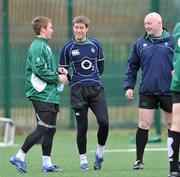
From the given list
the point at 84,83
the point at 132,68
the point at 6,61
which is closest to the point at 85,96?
the point at 84,83

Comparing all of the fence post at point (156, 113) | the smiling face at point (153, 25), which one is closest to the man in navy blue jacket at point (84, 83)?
the smiling face at point (153, 25)

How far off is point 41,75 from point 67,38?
714 cm

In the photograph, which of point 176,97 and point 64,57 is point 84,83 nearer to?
A: point 64,57

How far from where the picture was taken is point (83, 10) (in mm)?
16766

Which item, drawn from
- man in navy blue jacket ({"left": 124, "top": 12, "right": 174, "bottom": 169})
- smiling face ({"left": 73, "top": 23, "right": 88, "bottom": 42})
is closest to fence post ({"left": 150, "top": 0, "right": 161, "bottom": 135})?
man in navy blue jacket ({"left": 124, "top": 12, "right": 174, "bottom": 169})

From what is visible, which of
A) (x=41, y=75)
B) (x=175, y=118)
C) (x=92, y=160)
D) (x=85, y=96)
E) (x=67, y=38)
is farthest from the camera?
(x=67, y=38)

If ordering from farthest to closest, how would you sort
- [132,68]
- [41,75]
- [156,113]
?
[156,113] → [132,68] → [41,75]

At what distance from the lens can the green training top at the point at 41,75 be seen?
969 cm

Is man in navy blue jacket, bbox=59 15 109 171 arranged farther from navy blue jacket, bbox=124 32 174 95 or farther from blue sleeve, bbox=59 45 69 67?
navy blue jacket, bbox=124 32 174 95

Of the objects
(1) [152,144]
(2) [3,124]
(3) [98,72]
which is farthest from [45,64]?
(2) [3,124]

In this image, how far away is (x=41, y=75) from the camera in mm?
9664

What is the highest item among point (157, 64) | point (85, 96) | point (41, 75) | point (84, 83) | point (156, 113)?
point (157, 64)

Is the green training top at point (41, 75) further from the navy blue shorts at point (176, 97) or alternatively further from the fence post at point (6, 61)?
the fence post at point (6, 61)

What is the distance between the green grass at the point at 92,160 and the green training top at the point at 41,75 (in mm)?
926
